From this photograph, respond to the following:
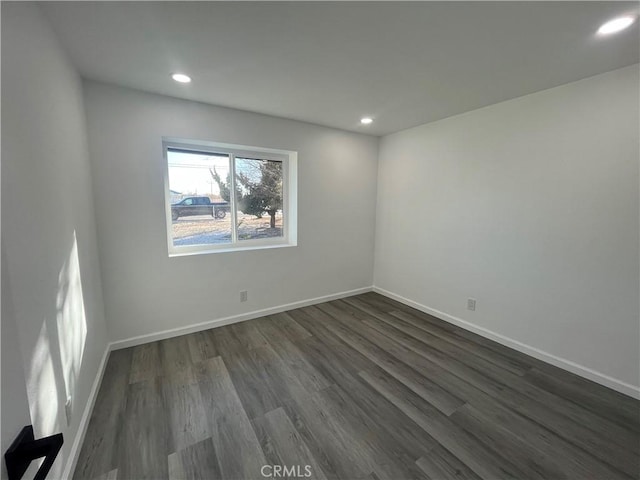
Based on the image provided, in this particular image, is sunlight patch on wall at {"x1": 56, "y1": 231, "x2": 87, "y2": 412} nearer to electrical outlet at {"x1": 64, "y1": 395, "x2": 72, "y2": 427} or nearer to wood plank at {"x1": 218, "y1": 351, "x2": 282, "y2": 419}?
electrical outlet at {"x1": 64, "y1": 395, "x2": 72, "y2": 427}

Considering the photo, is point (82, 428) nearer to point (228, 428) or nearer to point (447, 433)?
point (228, 428)

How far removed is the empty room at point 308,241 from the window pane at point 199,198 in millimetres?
23

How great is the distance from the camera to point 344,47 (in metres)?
1.67

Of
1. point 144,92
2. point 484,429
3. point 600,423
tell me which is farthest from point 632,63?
point 144,92

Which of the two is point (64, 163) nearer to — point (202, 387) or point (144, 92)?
point (144, 92)

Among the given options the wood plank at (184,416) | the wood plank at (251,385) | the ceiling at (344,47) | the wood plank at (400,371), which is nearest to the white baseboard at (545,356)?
the wood plank at (400,371)

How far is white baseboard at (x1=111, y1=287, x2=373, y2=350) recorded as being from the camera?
99.3 inches

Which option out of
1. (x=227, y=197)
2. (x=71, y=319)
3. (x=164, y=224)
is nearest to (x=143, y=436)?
(x=71, y=319)

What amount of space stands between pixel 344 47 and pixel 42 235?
74.7 inches

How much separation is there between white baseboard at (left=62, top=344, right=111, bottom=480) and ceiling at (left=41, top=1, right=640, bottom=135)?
226 centimetres

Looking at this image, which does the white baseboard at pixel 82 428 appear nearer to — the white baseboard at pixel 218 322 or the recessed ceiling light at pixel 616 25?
the white baseboard at pixel 218 322

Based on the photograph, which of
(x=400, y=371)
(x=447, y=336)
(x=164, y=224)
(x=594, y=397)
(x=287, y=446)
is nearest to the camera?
(x=287, y=446)

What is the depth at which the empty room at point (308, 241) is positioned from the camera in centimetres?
134

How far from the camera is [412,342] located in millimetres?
2682
